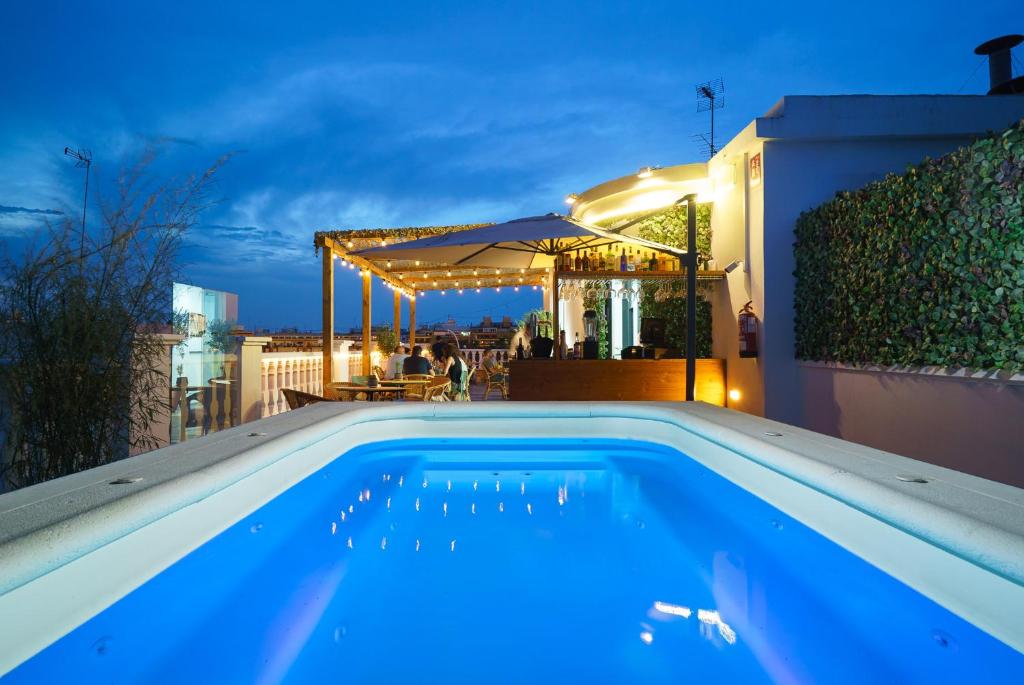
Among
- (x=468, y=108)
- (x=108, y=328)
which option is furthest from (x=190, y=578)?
(x=468, y=108)

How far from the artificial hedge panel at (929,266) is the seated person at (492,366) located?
626 cm

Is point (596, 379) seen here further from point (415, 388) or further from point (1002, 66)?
point (1002, 66)

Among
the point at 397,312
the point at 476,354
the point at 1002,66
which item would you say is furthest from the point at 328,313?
the point at 1002,66

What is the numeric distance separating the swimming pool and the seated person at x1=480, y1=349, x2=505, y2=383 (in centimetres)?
744

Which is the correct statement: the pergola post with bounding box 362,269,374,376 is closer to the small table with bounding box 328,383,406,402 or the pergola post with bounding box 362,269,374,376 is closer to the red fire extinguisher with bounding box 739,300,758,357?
the small table with bounding box 328,383,406,402

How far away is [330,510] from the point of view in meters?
3.38

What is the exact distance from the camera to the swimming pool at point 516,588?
5.60ft

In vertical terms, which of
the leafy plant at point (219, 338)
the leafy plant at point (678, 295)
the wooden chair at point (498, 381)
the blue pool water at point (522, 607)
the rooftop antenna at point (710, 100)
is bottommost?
the blue pool water at point (522, 607)

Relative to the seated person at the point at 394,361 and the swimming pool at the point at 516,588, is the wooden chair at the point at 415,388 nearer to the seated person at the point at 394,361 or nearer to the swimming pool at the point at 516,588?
the seated person at the point at 394,361

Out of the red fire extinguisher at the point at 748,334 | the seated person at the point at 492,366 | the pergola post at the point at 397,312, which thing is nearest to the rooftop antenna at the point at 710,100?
the seated person at the point at 492,366

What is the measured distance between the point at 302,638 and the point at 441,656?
47 centimetres

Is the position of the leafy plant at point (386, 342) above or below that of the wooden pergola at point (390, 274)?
below

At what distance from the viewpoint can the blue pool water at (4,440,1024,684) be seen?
5.60ft

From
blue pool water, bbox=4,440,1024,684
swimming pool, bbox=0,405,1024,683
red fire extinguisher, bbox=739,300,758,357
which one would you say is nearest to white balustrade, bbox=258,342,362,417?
swimming pool, bbox=0,405,1024,683
